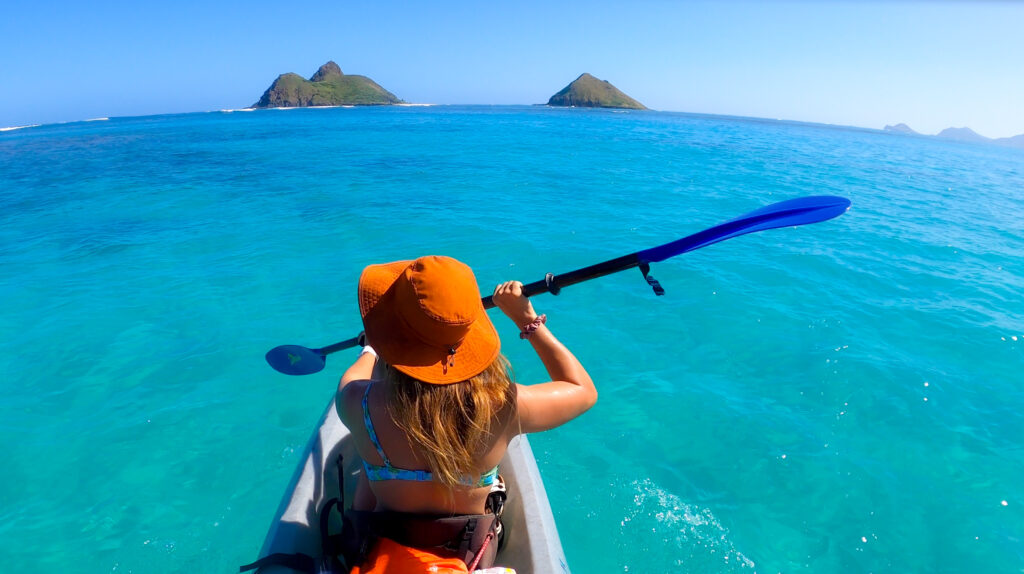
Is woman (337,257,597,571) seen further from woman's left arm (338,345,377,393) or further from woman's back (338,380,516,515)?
woman's left arm (338,345,377,393)

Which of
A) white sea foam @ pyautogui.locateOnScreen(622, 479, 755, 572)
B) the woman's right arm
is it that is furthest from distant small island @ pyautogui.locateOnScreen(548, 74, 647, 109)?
the woman's right arm

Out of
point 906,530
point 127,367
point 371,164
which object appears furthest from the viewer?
point 371,164

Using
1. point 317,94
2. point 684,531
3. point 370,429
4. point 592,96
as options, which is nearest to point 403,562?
point 370,429

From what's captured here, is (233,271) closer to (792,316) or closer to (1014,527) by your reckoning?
(792,316)

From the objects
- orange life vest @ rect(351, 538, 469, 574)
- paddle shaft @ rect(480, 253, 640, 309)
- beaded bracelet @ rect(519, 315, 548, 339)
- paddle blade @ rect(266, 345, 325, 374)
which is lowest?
paddle blade @ rect(266, 345, 325, 374)

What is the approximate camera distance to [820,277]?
8.16 metres

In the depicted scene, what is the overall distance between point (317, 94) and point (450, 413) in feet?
357

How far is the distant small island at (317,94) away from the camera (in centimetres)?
9644

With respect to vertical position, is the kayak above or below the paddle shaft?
below

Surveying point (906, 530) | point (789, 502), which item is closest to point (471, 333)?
point (789, 502)

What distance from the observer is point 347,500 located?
272 cm

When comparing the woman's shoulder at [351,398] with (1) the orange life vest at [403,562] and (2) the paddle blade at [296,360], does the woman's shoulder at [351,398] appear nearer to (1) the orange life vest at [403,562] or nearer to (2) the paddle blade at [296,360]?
(1) the orange life vest at [403,562]

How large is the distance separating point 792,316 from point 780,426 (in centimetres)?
247

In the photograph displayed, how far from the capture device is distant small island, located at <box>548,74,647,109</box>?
114 meters
